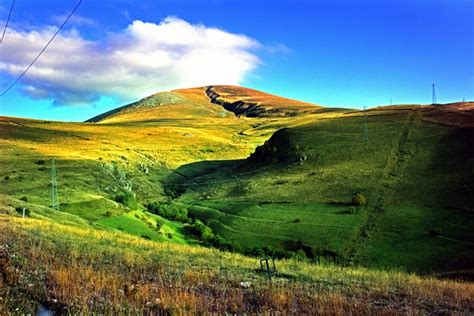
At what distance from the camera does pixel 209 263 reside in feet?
77.2

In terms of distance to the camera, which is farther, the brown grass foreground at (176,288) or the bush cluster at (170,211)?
the bush cluster at (170,211)

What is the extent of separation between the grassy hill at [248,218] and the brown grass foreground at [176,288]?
3.4 inches

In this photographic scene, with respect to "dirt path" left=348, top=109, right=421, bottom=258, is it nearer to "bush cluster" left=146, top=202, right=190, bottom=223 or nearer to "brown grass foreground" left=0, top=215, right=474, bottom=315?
"bush cluster" left=146, top=202, right=190, bottom=223

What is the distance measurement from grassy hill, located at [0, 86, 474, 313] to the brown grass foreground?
0.29ft

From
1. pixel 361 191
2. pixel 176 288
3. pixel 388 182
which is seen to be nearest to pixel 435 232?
pixel 361 191

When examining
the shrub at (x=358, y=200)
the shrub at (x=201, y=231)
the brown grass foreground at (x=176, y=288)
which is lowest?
the shrub at (x=201, y=231)

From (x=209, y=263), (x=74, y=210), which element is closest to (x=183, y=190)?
(x=74, y=210)

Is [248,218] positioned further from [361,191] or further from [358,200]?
[361,191]

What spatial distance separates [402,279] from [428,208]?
49588mm

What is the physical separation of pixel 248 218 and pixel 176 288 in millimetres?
57597

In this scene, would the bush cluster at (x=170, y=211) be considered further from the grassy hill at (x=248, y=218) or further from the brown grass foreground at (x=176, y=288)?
the brown grass foreground at (x=176, y=288)

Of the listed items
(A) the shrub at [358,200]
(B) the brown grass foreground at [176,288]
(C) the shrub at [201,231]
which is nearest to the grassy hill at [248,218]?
(B) the brown grass foreground at [176,288]

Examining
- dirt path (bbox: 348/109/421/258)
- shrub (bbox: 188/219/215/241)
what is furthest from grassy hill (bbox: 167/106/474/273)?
shrub (bbox: 188/219/215/241)

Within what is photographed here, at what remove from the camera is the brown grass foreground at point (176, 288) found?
12.5 meters
